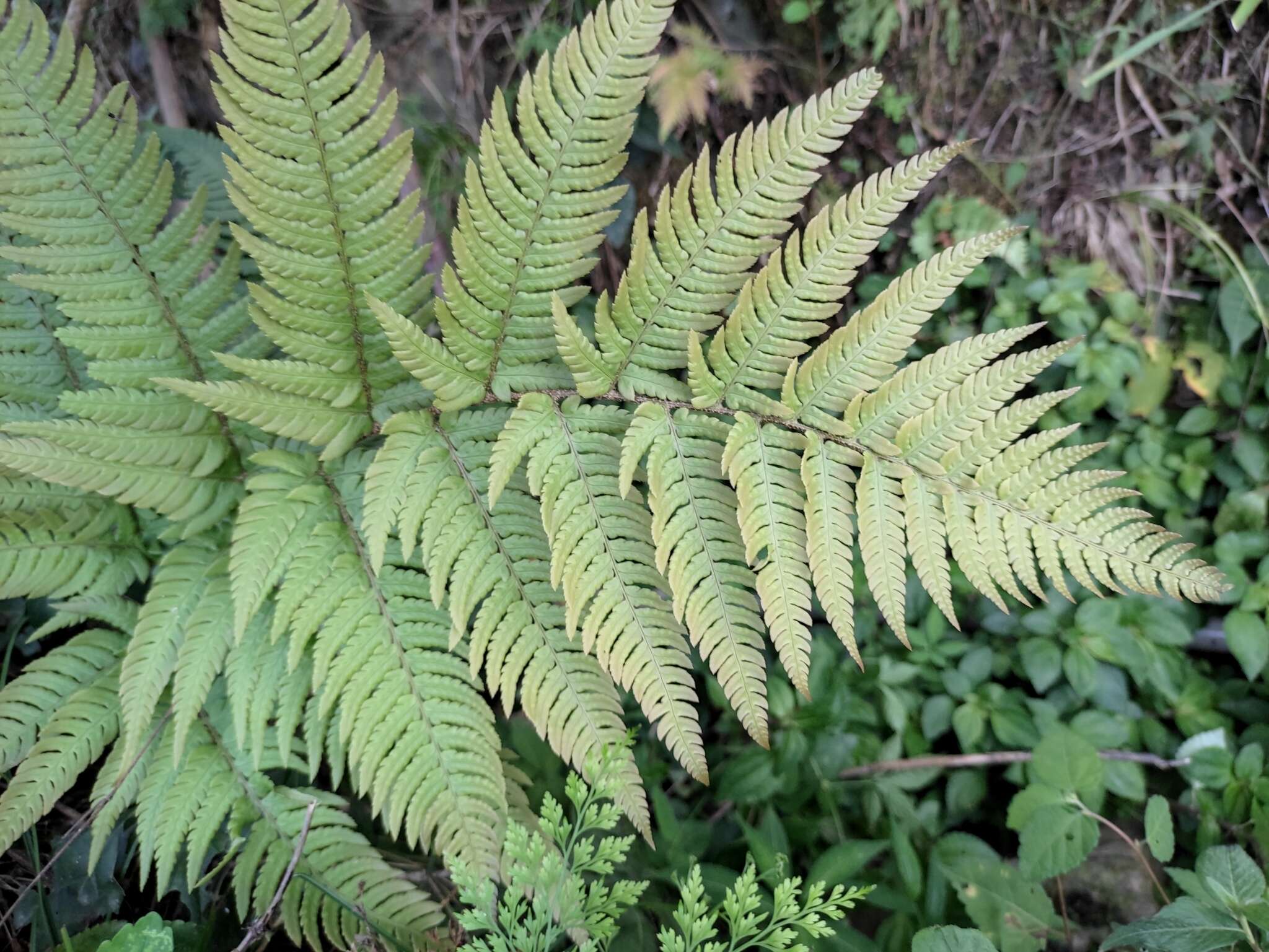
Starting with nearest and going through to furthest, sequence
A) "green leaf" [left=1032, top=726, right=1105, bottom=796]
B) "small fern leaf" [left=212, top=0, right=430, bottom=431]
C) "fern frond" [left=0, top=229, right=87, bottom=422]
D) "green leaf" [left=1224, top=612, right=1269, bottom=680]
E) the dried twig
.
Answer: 1. "small fern leaf" [left=212, top=0, right=430, bottom=431]
2. the dried twig
3. "fern frond" [left=0, top=229, right=87, bottom=422]
4. "green leaf" [left=1032, top=726, right=1105, bottom=796]
5. "green leaf" [left=1224, top=612, right=1269, bottom=680]

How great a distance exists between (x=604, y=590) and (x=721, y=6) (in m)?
2.54

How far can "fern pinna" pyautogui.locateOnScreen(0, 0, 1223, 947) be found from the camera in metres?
1.64

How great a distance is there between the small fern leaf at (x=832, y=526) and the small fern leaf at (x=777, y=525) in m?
0.03

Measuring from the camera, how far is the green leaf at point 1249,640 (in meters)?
2.66

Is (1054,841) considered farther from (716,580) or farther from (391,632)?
(391,632)

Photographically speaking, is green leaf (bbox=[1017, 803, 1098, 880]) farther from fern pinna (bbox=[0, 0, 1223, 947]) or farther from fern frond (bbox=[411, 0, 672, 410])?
fern frond (bbox=[411, 0, 672, 410])

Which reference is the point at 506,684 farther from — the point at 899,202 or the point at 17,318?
the point at 17,318

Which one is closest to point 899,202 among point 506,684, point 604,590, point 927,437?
point 927,437

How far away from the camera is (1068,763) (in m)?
2.43

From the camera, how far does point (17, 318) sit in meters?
2.01

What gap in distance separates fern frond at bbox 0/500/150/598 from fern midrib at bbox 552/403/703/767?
4.25ft

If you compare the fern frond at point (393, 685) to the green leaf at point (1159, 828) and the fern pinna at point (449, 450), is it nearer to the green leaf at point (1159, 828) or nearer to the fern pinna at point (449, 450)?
the fern pinna at point (449, 450)

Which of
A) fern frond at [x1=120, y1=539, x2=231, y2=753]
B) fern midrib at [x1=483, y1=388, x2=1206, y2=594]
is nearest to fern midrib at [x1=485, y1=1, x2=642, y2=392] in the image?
fern midrib at [x1=483, y1=388, x2=1206, y2=594]

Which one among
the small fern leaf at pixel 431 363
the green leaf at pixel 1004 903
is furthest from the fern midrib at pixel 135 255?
the green leaf at pixel 1004 903
